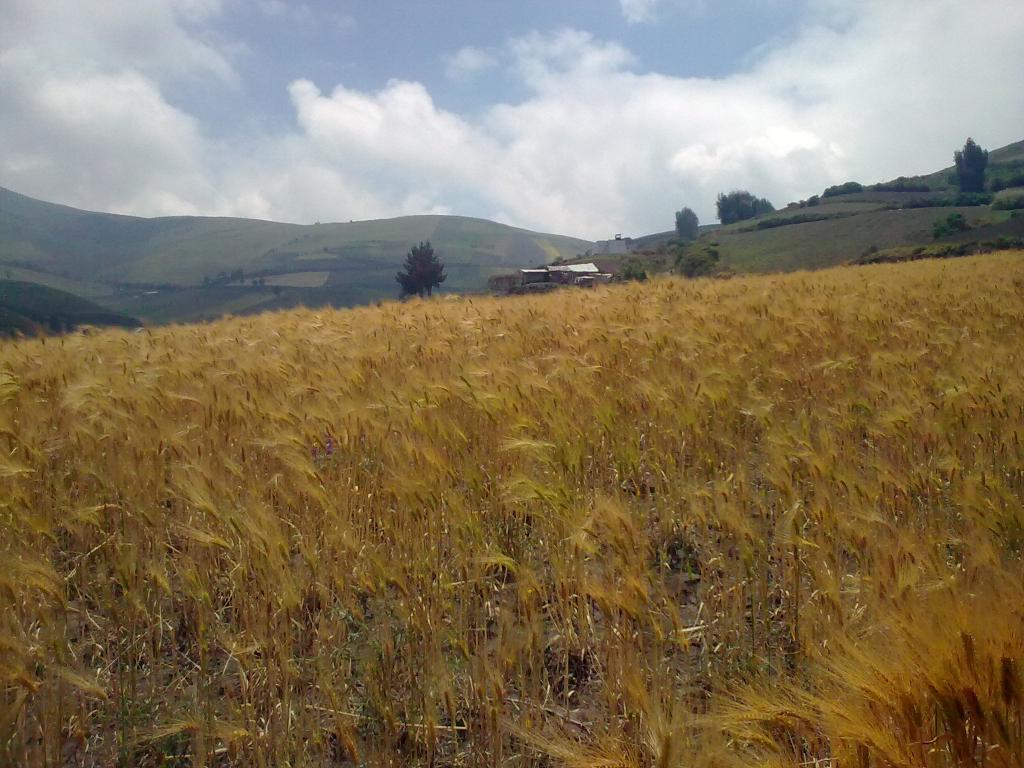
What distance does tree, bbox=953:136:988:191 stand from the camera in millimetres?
73562

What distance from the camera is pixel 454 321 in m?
7.25

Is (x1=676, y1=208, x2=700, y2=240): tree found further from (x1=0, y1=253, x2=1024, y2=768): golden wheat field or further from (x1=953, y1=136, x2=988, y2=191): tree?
(x1=0, y1=253, x2=1024, y2=768): golden wheat field

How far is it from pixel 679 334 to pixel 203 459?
3828 millimetres

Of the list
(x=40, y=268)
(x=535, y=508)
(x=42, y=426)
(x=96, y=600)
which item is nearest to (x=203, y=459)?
(x=96, y=600)

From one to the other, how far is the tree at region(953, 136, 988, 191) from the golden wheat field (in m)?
91.5

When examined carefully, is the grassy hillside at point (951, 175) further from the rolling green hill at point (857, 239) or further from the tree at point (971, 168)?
the rolling green hill at point (857, 239)

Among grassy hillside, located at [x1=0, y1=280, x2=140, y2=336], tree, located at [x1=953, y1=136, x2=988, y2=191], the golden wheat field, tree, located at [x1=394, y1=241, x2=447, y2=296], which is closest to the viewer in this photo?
the golden wheat field

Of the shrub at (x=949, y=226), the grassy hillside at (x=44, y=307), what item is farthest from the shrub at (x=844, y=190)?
the grassy hillside at (x=44, y=307)

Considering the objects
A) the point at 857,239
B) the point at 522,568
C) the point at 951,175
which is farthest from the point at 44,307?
the point at 951,175

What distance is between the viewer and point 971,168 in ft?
245

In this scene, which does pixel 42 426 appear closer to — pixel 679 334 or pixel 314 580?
pixel 314 580

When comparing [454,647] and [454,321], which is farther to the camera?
[454,321]

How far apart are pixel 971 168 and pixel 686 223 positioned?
4288cm

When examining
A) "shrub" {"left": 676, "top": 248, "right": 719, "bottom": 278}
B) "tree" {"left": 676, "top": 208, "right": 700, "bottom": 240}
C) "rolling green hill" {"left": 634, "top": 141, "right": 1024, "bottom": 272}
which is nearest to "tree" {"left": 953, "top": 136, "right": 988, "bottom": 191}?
"rolling green hill" {"left": 634, "top": 141, "right": 1024, "bottom": 272}
